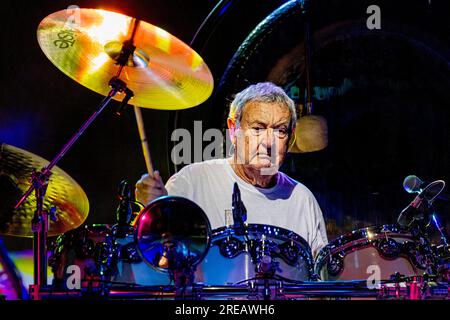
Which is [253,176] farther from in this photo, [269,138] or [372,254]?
[372,254]

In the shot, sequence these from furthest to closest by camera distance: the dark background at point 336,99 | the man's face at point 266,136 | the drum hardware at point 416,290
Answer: the dark background at point 336,99 → the man's face at point 266,136 → the drum hardware at point 416,290

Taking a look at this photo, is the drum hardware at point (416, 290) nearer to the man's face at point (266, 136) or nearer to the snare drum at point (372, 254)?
the snare drum at point (372, 254)

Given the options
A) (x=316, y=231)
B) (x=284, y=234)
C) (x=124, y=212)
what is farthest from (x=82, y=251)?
(x=316, y=231)

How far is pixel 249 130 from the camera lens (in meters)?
2.88

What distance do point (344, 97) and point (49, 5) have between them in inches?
66.0

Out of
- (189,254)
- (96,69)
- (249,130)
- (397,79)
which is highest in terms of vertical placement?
(397,79)

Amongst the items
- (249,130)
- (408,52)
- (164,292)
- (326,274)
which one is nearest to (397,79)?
(408,52)

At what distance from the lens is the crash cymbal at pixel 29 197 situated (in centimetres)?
254

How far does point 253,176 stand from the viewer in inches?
116

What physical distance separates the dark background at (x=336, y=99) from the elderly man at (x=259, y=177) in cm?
49

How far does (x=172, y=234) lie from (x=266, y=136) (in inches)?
41.8

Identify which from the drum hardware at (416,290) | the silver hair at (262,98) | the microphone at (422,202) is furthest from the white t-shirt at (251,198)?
the drum hardware at (416,290)

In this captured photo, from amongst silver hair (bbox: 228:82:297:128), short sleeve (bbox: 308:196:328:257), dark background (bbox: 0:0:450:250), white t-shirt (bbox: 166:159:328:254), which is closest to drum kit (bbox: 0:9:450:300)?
silver hair (bbox: 228:82:297:128)
